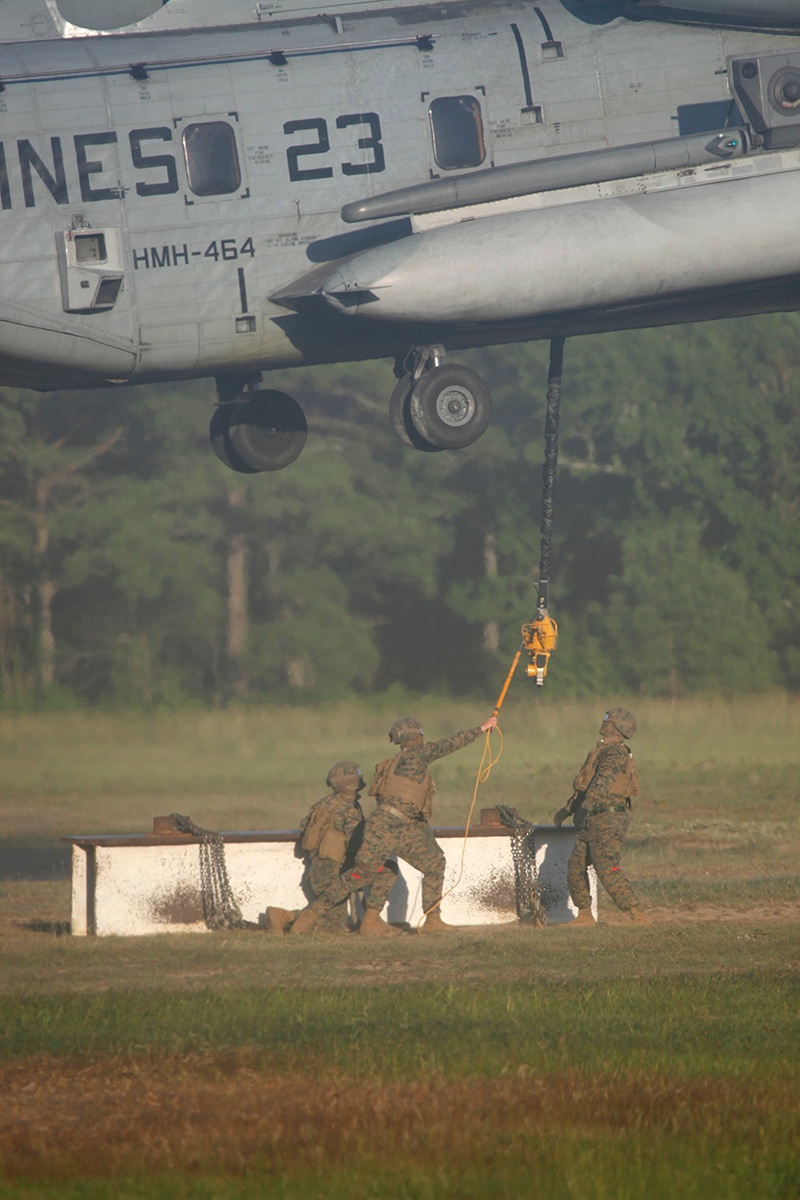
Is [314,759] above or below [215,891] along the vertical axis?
above

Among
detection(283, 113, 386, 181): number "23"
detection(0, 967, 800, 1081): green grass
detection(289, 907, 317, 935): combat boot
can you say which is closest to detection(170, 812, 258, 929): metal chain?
detection(289, 907, 317, 935): combat boot

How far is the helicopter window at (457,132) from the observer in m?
15.5

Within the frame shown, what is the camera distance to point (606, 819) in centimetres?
1256

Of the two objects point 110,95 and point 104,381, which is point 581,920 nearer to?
point 104,381

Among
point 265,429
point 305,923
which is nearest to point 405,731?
point 305,923

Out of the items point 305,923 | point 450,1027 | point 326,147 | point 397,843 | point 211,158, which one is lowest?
point 450,1027

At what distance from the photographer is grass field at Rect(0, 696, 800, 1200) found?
6129 millimetres

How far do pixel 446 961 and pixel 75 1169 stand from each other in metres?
4.92

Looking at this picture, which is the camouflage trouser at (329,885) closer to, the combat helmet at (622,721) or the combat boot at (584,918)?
the combat boot at (584,918)

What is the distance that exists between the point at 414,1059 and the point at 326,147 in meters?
10.1

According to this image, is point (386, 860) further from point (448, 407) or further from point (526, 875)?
point (448, 407)

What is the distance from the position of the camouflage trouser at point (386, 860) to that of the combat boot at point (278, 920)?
28 cm

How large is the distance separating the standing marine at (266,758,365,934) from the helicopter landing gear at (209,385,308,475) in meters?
5.29

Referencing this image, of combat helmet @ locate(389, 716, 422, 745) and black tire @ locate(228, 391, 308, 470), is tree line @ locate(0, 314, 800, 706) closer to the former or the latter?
black tire @ locate(228, 391, 308, 470)
